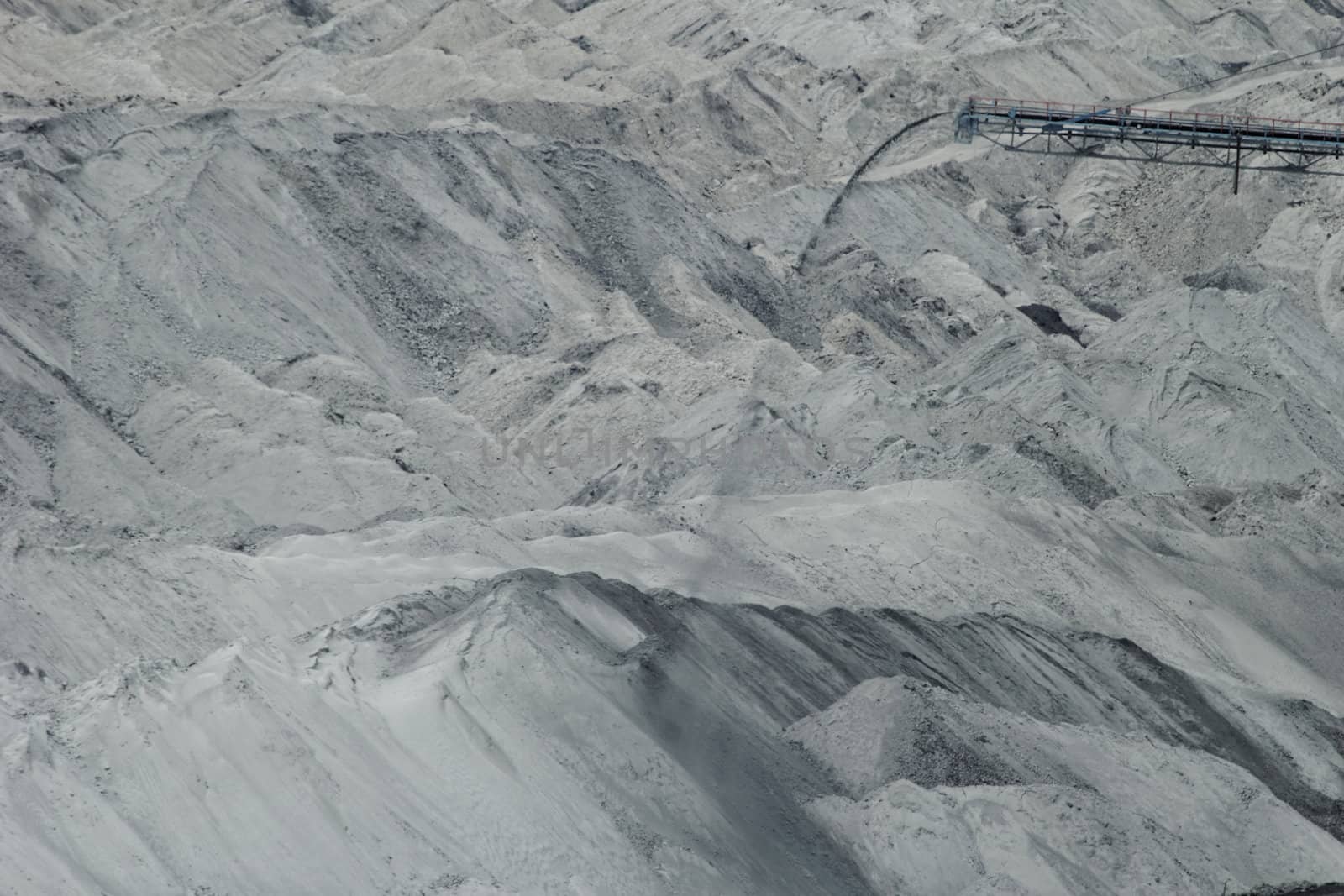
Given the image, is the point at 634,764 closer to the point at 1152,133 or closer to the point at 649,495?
the point at 649,495

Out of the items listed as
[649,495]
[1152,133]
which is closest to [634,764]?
[649,495]

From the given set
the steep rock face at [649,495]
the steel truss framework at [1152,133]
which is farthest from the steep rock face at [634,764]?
the steel truss framework at [1152,133]

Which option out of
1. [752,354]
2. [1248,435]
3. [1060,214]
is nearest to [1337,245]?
[1060,214]

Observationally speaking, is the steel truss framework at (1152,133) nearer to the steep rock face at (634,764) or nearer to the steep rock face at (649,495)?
the steep rock face at (649,495)

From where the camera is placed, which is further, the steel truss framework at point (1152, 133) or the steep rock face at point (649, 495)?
the steel truss framework at point (1152, 133)

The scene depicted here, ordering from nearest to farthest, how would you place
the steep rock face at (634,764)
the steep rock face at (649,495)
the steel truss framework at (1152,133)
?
the steep rock face at (634,764)
the steep rock face at (649,495)
the steel truss framework at (1152,133)

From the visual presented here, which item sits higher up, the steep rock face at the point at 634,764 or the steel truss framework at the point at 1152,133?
the steep rock face at the point at 634,764

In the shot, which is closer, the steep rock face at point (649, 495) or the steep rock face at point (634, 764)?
the steep rock face at point (634, 764)

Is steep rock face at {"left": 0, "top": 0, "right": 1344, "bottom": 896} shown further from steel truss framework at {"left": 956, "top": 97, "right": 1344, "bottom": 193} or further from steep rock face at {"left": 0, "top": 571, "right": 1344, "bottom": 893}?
steel truss framework at {"left": 956, "top": 97, "right": 1344, "bottom": 193}

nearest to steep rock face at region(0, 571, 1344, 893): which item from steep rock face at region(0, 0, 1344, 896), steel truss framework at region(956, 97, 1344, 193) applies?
steep rock face at region(0, 0, 1344, 896)

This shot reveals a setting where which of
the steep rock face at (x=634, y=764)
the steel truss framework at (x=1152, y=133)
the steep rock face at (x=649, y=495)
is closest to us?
the steep rock face at (x=634, y=764)

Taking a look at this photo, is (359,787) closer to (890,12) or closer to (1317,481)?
(1317,481)
